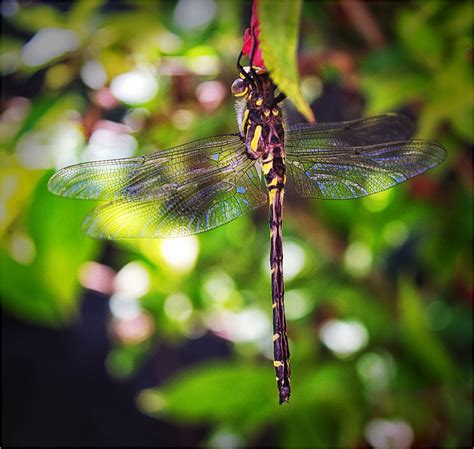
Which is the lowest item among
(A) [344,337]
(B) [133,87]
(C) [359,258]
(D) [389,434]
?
(D) [389,434]

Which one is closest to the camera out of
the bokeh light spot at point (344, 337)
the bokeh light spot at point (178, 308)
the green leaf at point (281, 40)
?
the green leaf at point (281, 40)

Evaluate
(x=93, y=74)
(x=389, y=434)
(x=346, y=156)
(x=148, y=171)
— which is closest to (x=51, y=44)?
(x=93, y=74)

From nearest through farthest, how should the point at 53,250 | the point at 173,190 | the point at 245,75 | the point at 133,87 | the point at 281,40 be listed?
1. the point at 281,40
2. the point at 245,75
3. the point at 173,190
4. the point at 53,250
5. the point at 133,87

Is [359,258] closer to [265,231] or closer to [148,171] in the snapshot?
[265,231]

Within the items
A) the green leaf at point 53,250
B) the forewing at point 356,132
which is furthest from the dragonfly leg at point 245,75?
the green leaf at point 53,250

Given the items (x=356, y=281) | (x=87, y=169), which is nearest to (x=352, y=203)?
(x=356, y=281)

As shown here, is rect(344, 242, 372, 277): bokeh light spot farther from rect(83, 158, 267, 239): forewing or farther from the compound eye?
the compound eye

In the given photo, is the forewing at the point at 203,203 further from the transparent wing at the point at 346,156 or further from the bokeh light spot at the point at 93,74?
the bokeh light spot at the point at 93,74
